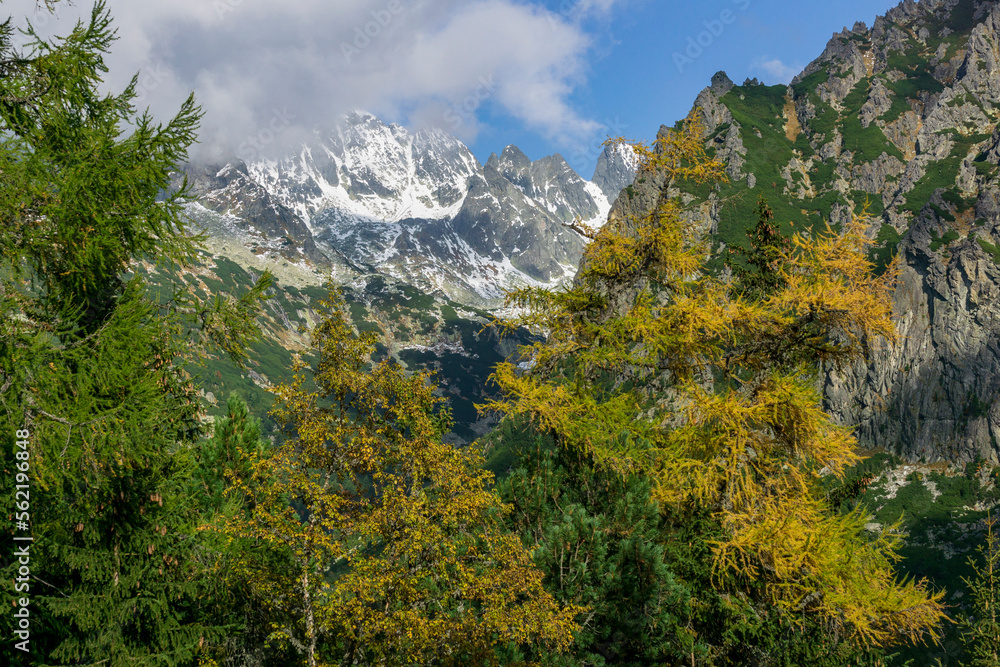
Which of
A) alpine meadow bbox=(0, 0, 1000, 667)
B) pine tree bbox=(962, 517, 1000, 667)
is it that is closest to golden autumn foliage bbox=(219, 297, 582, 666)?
alpine meadow bbox=(0, 0, 1000, 667)

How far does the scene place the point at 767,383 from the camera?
10891mm

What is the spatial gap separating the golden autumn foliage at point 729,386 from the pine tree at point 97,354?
6810mm

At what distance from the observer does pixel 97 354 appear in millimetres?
7348

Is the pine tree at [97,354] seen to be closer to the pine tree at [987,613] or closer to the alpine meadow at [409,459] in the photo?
the alpine meadow at [409,459]

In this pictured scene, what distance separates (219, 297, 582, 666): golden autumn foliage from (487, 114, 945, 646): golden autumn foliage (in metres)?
2.94

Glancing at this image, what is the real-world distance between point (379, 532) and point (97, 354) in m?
4.90

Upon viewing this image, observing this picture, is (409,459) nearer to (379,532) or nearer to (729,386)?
(379,532)

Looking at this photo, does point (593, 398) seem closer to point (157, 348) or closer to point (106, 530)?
point (157, 348)

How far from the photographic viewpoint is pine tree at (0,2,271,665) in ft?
22.9

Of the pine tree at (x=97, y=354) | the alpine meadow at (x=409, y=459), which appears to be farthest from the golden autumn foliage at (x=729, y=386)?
the pine tree at (x=97, y=354)

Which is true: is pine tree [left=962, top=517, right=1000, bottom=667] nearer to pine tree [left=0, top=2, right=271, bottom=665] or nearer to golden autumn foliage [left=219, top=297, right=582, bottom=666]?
golden autumn foliage [left=219, top=297, right=582, bottom=666]

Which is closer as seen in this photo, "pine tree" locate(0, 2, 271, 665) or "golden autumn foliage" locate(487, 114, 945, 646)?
"pine tree" locate(0, 2, 271, 665)

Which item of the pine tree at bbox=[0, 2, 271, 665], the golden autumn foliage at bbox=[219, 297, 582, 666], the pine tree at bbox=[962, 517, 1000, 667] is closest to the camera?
the pine tree at bbox=[0, 2, 271, 665]

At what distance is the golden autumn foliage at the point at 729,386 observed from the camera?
10.3 meters
